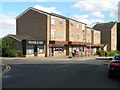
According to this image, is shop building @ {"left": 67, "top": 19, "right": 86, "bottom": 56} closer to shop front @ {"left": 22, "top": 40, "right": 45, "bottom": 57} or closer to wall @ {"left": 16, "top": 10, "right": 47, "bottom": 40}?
wall @ {"left": 16, "top": 10, "right": 47, "bottom": 40}

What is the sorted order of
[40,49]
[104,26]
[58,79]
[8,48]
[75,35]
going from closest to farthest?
[58,79]
[8,48]
[40,49]
[75,35]
[104,26]

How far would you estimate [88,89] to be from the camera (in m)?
8.23

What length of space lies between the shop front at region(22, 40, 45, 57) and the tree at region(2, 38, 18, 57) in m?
2.07

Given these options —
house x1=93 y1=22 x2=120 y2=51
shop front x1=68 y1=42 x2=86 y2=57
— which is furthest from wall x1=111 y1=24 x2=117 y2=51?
shop front x1=68 y1=42 x2=86 y2=57

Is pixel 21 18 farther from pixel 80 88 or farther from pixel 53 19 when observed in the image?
pixel 80 88

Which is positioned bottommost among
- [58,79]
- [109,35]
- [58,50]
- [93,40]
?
[58,79]

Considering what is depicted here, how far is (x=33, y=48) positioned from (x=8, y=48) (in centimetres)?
472

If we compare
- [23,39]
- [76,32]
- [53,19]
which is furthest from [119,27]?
[23,39]

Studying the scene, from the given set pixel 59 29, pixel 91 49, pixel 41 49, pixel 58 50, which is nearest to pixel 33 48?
pixel 41 49

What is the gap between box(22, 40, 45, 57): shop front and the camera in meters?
35.8

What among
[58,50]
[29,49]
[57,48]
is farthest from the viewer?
[58,50]

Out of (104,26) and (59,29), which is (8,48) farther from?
(104,26)

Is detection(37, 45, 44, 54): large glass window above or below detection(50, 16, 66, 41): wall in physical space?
below

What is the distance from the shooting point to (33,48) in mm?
37531
